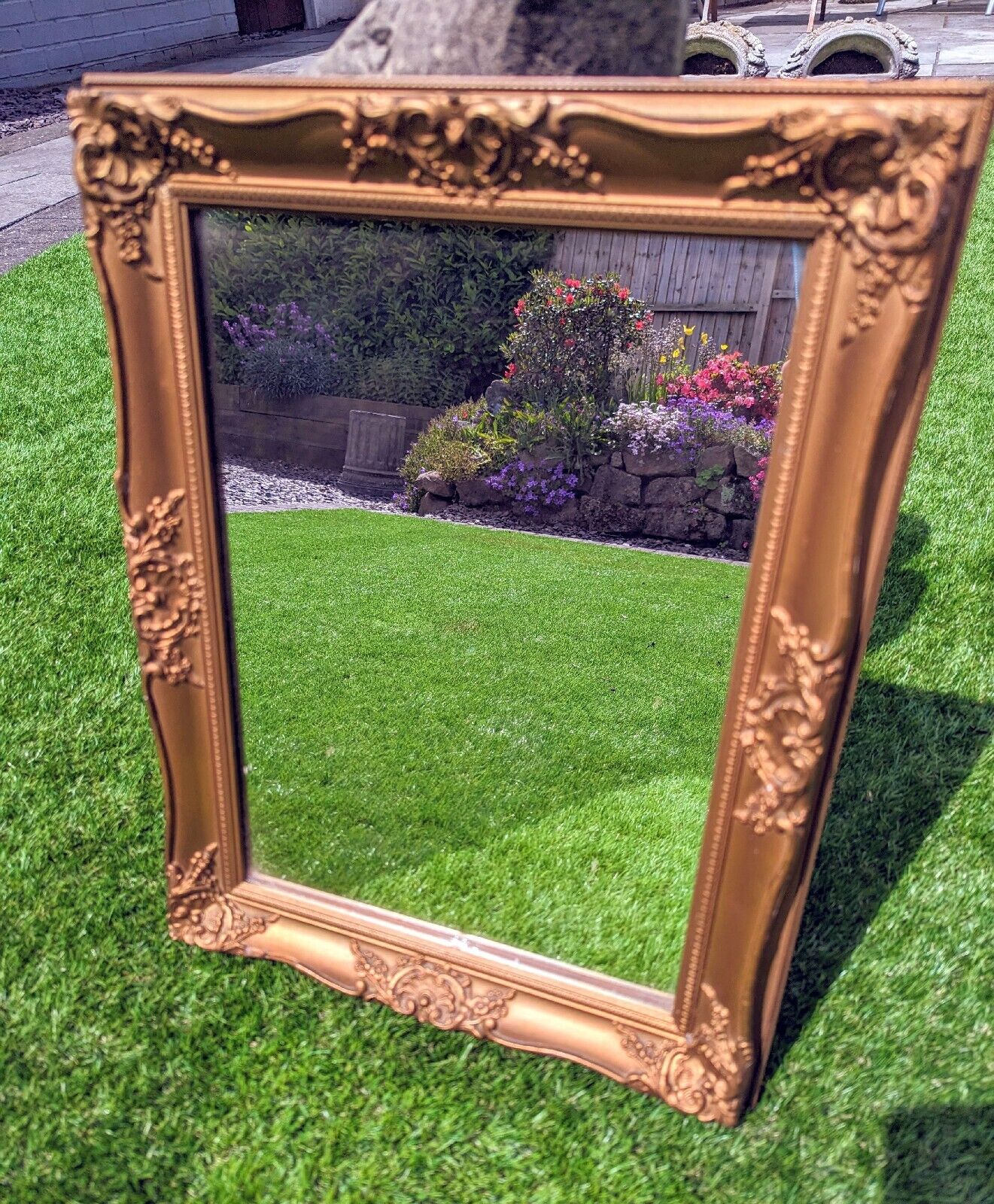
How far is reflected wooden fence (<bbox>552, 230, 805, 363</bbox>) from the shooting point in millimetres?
1353

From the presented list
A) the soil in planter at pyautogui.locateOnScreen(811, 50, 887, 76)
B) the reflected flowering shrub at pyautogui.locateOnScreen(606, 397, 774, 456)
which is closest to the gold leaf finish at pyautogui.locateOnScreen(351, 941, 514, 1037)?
the reflected flowering shrub at pyautogui.locateOnScreen(606, 397, 774, 456)

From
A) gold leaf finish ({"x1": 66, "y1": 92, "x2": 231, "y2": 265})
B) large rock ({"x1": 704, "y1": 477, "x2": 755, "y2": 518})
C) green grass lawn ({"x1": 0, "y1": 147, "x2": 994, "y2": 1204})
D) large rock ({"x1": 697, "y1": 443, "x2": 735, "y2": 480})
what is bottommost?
green grass lawn ({"x1": 0, "y1": 147, "x2": 994, "y2": 1204})

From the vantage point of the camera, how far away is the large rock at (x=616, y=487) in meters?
1.66

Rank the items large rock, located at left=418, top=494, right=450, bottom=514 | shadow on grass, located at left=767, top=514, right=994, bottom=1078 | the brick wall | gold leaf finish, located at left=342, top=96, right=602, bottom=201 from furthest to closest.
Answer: the brick wall → shadow on grass, located at left=767, top=514, right=994, bottom=1078 → large rock, located at left=418, top=494, right=450, bottom=514 → gold leaf finish, located at left=342, top=96, right=602, bottom=201

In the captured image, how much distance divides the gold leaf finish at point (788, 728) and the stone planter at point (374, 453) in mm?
774

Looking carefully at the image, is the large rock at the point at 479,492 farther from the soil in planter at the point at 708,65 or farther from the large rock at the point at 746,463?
the soil in planter at the point at 708,65

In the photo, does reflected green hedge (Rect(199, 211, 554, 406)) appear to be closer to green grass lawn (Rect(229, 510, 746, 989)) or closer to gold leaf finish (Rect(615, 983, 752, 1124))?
green grass lawn (Rect(229, 510, 746, 989))

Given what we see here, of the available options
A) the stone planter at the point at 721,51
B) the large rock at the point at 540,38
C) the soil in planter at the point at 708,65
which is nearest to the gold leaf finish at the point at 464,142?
the large rock at the point at 540,38

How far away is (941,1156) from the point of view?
1738 millimetres

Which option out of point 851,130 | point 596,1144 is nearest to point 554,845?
point 596,1144

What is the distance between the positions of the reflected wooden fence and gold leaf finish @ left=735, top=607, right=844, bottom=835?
0.45 m

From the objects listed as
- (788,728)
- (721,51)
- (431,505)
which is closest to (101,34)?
(721,51)

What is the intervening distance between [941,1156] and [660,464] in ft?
4.66

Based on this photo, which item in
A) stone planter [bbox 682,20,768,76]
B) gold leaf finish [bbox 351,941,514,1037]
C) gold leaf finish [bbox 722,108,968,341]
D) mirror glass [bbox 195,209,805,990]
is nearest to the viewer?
gold leaf finish [bbox 722,108,968,341]
